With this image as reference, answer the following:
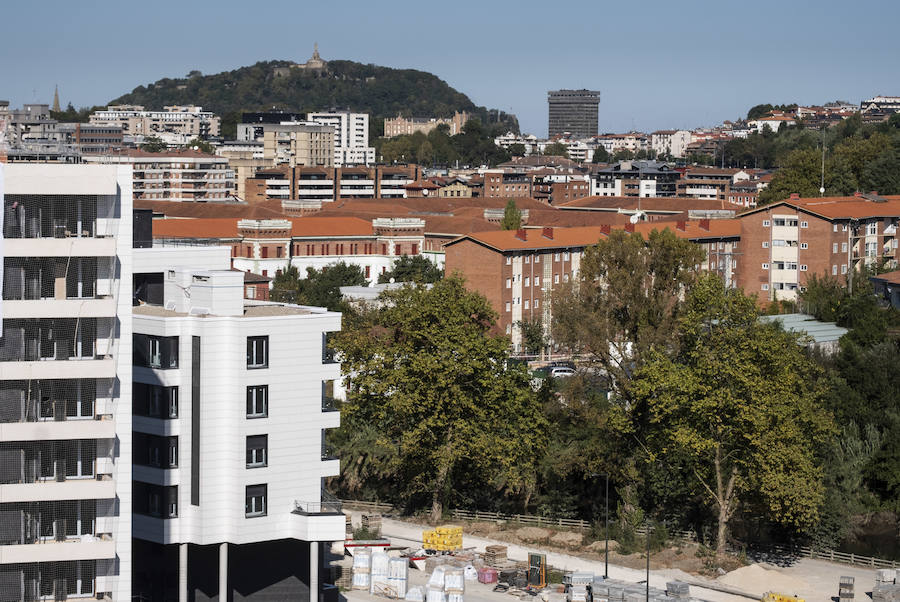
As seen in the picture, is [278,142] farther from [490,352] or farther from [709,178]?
[490,352]

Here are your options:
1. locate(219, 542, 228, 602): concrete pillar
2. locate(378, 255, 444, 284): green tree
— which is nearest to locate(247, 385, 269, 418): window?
locate(219, 542, 228, 602): concrete pillar

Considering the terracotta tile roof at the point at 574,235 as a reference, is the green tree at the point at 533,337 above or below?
below

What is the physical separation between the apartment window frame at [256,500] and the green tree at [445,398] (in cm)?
1241

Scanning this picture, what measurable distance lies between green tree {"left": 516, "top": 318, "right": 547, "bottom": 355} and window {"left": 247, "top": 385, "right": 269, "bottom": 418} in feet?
141

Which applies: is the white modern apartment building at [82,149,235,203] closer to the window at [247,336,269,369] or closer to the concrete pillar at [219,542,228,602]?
the window at [247,336,269,369]

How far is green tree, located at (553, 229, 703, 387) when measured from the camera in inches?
1757

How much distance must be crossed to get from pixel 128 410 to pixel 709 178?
128536 millimetres

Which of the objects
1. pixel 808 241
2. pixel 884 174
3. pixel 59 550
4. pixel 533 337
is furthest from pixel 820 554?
pixel 884 174

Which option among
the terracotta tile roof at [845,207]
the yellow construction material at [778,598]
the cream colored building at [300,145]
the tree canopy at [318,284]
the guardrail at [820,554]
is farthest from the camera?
the cream colored building at [300,145]

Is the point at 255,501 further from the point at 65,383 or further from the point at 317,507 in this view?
the point at 65,383

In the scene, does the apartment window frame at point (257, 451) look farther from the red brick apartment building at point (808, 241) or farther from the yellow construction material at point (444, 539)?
the red brick apartment building at point (808, 241)

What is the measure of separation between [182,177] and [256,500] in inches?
4605

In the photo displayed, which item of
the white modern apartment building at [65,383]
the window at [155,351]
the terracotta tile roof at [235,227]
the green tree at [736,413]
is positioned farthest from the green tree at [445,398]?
the terracotta tile roof at [235,227]

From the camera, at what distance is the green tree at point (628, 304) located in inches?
1757
